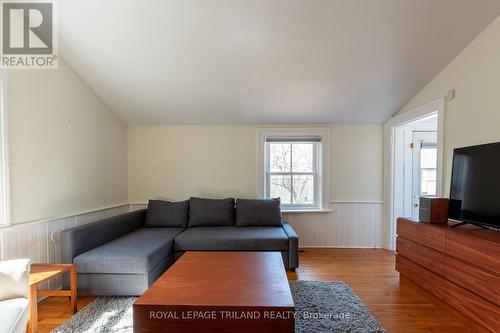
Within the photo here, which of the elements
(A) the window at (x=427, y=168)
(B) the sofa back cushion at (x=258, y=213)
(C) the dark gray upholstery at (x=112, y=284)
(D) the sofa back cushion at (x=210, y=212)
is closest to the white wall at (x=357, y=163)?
(A) the window at (x=427, y=168)

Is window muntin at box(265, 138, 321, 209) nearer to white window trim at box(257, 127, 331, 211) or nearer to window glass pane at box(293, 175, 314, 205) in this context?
window glass pane at box(293, 175, 314, 205)

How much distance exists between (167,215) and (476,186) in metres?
3.46

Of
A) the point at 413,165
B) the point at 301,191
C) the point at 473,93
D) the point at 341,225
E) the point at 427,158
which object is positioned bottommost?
the point at 341,225

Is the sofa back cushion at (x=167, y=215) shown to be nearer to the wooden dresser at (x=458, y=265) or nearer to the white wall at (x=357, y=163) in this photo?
the white wall at (x=357, y=163)

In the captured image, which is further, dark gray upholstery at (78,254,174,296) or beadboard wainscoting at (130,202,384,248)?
beadboard wainscoting at (130,202,384,248)

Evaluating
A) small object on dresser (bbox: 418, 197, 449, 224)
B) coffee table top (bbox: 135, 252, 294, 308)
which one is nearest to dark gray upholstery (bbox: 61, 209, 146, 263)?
coffee table top (bbox: 135, 252, 294, 308)

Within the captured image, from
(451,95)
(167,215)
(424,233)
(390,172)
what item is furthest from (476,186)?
(167,215)

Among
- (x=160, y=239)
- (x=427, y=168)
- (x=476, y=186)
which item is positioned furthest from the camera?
(x=427, y=168)

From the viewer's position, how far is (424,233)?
7.74 feet

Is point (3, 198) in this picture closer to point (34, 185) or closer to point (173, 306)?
point (34, 185)

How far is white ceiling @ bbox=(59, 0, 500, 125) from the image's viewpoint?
2.15 meters

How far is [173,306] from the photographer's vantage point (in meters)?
1.41

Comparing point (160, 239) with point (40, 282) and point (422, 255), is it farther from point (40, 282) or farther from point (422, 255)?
point (422, 255)

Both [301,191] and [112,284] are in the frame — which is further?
[301,191]
